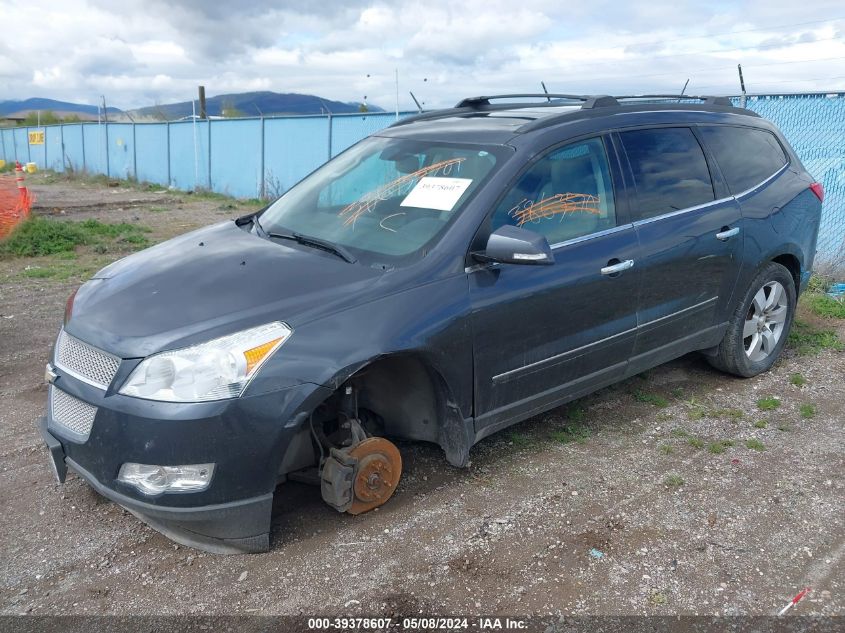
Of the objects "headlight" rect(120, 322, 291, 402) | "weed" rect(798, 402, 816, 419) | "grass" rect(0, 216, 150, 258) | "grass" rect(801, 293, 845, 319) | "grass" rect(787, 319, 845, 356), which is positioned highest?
"headlight" rect(120, 322, 291, 402)

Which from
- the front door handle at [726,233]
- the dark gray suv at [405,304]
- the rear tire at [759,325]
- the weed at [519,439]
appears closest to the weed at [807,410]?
the rear tire at [759,325]

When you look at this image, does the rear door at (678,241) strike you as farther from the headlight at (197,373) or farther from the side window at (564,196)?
the headlight at (197,373)

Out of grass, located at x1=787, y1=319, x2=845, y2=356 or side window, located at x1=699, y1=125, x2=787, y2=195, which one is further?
grass, located at x1=787, y1=319, x2=845, y2=356

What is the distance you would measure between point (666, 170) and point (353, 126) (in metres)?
12.5

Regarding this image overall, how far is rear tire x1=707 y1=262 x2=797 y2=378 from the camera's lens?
193 inches

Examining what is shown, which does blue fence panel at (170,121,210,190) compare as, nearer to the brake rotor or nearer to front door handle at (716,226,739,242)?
front door handle at (716,226,739,242)

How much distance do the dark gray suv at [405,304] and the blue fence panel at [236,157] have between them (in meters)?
15.9

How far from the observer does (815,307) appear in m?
6.87

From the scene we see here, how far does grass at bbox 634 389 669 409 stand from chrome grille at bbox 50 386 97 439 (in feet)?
11.1

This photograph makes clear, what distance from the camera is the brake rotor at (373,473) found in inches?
129

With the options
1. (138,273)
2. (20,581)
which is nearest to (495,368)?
(138,273)

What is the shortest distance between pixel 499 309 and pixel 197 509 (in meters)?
1.58

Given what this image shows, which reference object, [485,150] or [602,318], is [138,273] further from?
[602,318]

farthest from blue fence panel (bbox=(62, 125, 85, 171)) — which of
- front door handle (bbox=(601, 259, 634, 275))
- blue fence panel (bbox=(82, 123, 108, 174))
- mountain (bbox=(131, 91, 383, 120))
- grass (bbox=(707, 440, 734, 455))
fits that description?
grass (bbox=(707, 440, 734, 455))
